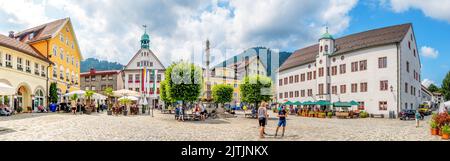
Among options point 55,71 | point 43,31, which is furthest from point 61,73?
point 43,31

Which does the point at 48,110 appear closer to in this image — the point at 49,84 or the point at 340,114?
the point at 49,84

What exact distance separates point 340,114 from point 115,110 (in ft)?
81.3

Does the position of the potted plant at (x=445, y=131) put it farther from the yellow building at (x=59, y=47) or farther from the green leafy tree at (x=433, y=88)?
the green leafy tree at (x=433, y=88)

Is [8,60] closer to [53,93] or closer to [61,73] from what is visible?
[53,93]

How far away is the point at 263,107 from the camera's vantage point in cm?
1353

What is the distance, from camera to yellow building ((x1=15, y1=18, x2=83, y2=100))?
3844 centimetres

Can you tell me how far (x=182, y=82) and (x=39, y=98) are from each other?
888 inches

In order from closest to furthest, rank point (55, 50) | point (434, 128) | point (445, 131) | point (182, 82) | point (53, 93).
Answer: point (445, 131) < point (434, 128) < point (182, 82) < point (53, 93) < point (55, 50)

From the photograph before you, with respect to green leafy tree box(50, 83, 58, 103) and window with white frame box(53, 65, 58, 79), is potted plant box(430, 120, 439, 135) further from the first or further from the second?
window with white frame box(53, 65, 58, 79)

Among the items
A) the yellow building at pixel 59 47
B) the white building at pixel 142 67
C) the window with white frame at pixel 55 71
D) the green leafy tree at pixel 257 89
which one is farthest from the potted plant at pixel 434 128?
the white building at pixel 142 67

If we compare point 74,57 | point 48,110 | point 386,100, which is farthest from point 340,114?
point 74,57

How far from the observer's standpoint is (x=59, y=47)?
135 ft

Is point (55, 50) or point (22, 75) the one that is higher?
point (55, 50)

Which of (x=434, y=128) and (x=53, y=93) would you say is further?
(x=53, y=93)
